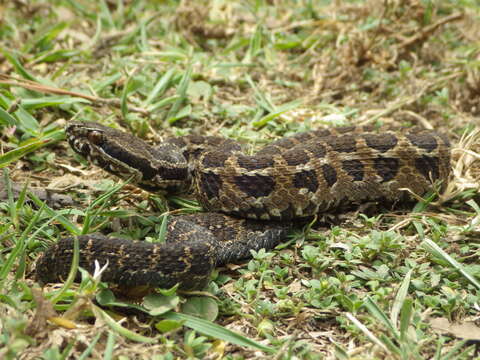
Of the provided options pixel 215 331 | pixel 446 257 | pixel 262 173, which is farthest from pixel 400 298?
pixel 262 173

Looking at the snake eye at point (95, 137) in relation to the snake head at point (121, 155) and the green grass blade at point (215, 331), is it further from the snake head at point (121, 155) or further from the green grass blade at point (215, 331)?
the green grass blade at point (215, 331)

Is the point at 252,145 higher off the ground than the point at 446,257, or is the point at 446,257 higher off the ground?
the point at 446,257

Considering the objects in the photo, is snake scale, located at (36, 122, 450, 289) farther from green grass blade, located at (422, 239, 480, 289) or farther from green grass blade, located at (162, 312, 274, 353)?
green grass blade, located at (422, 239, 480, 289)

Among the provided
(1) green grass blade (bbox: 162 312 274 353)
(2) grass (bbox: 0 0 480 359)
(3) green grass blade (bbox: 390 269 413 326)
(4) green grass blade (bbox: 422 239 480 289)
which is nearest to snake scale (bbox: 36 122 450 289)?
(2) grass (bbox: 0 0 480 359)

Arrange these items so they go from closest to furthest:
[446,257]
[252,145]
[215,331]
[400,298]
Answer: [215,331] → [400,298] → [446,257] → [252,145]

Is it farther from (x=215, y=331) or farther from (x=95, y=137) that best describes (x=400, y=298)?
(x=95, y=137)

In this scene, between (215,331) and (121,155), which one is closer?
(215,331)

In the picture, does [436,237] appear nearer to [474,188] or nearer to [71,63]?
[474,188]
